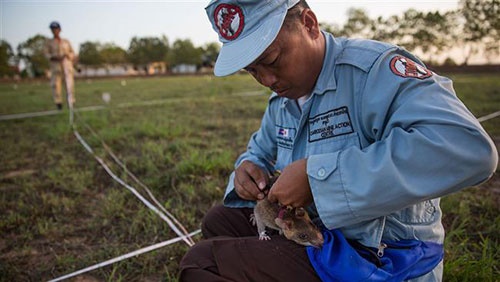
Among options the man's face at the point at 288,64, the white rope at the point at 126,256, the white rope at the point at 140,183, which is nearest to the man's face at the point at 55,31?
the white rope at the point at 140,183

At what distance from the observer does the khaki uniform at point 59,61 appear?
778 centimetres

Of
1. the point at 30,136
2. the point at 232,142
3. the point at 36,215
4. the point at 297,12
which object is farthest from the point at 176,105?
the point at 297,12

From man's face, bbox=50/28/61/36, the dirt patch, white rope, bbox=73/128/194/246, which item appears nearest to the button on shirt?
white rope, bbox=73/128/194/246

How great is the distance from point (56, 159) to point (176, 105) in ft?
14.3

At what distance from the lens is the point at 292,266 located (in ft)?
3.72

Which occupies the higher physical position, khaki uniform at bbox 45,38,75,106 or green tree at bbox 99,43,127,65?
green tree at bbox 99,43,127,65

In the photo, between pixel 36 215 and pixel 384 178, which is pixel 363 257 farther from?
pixel 36 215

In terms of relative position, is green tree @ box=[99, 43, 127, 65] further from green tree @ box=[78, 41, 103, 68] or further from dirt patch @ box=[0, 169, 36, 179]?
dirt patch @ box=[0, 169, 36, 179]

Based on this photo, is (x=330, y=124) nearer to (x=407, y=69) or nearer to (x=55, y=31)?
(x=407, y=69)

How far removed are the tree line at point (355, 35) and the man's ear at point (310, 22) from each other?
2766 centimetres

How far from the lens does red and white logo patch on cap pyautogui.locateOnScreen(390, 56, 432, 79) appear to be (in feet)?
3.31

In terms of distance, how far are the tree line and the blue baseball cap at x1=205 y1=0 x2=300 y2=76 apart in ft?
90.8

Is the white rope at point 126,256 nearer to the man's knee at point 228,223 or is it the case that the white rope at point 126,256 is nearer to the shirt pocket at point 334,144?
the man's knee at point 228,223

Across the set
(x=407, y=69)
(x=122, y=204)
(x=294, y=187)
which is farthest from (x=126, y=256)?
(x=407, y=69)
